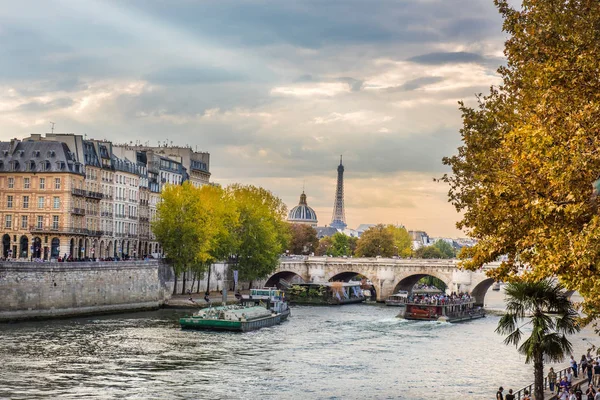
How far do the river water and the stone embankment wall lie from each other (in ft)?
5.18

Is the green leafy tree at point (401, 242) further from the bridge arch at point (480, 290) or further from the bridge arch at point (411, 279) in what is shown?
the bridge arch at point (480, 290)

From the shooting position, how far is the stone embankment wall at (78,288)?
63.4 m

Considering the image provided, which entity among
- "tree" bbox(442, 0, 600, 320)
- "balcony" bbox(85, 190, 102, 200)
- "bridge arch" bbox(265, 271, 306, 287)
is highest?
"balcony" bbox(85, 190, 102, 200)

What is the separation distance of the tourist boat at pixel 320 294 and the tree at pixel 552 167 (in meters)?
80.5

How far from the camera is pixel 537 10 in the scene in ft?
81.8

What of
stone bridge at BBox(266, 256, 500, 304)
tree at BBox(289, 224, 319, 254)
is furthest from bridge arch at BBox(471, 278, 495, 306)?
tree at BBox(289, 224, 319, 254)

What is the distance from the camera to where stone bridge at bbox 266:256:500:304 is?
4146 inches

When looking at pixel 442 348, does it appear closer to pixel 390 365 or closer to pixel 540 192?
pixel 390 365

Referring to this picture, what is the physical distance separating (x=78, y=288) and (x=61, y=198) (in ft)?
71.9

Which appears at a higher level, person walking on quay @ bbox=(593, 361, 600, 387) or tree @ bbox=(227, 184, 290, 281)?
tree @ bbox=(227, 184, 290, 281)

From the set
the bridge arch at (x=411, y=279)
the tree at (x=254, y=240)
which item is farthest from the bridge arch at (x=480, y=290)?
the tree at (x=254, y=240)

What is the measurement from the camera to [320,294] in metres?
107

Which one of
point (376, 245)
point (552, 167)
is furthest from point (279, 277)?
point (552, 167)

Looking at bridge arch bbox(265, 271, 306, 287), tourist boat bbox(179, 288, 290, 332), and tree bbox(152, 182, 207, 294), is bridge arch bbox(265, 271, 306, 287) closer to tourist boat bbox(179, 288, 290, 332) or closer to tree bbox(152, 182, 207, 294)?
tree bbox(152, 182, 207, 294)
